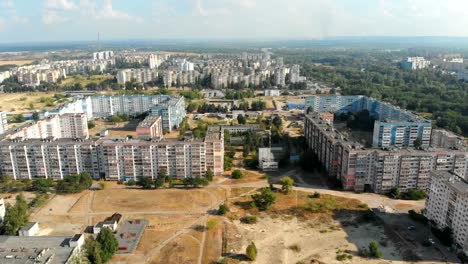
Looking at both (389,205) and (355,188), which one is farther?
(355,188)

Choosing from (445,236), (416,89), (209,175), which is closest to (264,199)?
(209,175)

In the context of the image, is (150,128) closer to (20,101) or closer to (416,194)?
(416,194)

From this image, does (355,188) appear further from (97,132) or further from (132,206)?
(97,132)

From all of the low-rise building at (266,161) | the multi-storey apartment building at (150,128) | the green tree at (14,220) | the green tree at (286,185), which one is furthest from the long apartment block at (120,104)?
the green tree at (14,220)

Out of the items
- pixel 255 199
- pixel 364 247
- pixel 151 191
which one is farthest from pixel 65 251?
pixel 364 247

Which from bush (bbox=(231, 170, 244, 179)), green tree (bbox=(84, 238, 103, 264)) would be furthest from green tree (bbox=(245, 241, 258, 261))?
bush (bbox=(231, 170, 244, 179))

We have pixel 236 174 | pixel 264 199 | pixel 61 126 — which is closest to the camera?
pixel 264 199

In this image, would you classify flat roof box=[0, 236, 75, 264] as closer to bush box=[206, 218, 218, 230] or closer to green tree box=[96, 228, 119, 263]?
green tree box=[96, 228, 119, 263]
